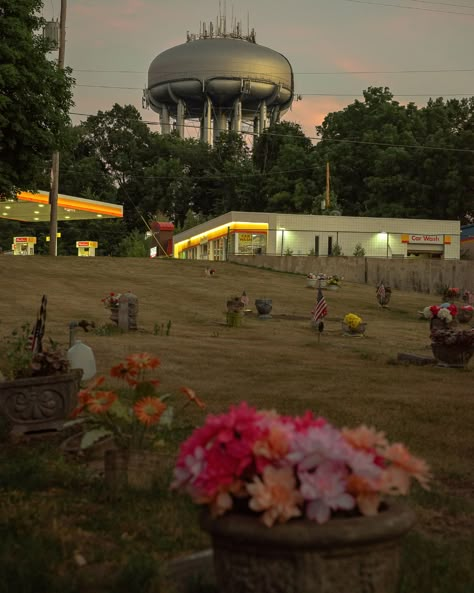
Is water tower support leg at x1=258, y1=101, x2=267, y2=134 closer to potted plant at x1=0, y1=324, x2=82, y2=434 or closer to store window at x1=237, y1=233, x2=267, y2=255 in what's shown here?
store window at x1=237, y1=233, x2=267, y2=255

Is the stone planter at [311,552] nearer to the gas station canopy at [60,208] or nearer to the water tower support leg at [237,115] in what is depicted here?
the gas station canopy at [60,208]

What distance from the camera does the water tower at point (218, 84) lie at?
116062mm

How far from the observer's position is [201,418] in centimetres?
1038

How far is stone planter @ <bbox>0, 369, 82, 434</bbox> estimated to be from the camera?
29.4 feet

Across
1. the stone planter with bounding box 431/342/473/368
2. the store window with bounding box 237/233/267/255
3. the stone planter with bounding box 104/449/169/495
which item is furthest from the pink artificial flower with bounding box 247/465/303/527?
the store window with bounding box 237/233/267/255

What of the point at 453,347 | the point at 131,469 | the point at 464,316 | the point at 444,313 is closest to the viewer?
the point at 131,469

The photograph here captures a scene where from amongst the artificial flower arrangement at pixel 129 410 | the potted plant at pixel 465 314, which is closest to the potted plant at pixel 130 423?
the artificial flower arrangement at pixel 129 410

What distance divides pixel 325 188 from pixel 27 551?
247 feet

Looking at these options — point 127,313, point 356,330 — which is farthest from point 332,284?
point 127,313

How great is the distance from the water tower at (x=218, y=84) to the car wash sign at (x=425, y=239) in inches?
2234

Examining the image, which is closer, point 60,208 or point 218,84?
point 60,208

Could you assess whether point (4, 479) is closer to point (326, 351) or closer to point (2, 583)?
point (2, 583)

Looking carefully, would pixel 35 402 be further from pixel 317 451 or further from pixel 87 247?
pixel 87 247

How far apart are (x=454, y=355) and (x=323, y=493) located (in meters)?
14.9
